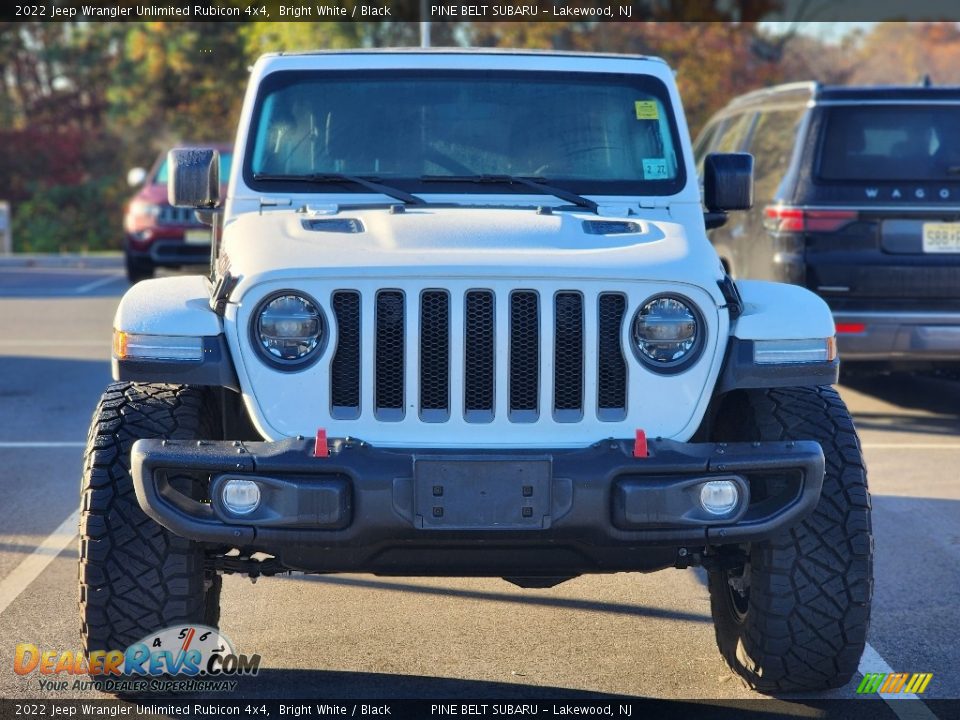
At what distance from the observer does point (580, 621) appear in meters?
5.57

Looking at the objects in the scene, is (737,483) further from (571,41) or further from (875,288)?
(571,41)

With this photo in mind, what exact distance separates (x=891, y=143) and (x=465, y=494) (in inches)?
236

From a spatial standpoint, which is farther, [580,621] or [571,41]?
[571,41]

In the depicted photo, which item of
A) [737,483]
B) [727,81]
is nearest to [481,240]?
[737,483]

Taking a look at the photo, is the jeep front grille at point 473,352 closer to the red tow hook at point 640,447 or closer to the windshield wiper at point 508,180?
the red tow hook at point 640,447

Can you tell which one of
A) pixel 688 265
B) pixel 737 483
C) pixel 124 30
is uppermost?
pixel 688 265

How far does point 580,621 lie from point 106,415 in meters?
1.93

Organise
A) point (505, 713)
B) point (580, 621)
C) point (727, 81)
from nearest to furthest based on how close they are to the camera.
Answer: point (505, 713), point (580, 621), point (727, 81)

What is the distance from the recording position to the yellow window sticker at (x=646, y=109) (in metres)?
5.91

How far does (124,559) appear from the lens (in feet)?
14.5

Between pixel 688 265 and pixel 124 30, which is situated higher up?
pixel 688 265

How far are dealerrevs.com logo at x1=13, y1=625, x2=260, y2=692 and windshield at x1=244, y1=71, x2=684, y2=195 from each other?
173 centimetres

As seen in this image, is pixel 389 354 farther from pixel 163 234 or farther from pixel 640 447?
pixel 163 234

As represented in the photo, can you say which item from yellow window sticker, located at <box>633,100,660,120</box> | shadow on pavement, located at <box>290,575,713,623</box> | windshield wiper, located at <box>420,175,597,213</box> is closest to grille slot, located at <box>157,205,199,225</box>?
shadow on pavement, located at <box>290,575,713,623</box>
